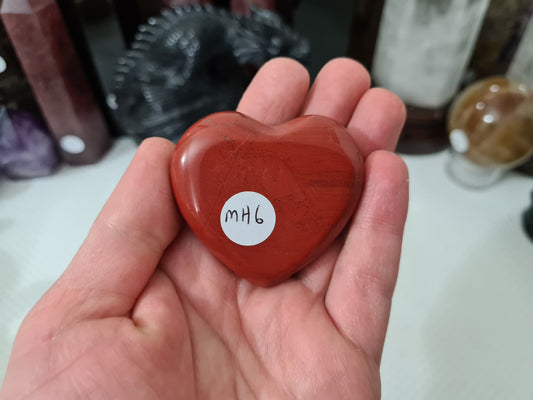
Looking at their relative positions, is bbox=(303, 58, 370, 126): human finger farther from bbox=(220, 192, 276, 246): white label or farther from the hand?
bbox=(220, 192, 276, 246): white label

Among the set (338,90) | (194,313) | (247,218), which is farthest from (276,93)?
(194,313)

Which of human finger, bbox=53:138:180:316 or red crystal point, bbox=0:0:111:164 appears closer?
human finger, bbox=53:138:180:316

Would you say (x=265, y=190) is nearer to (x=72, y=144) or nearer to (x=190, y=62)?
(x=190, y=62)

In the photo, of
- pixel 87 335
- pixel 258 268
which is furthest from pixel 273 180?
pixel 87 335

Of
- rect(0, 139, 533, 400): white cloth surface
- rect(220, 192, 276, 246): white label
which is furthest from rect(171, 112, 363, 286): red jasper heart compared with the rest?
rect(0, 139, 533, 400): white cloth surface

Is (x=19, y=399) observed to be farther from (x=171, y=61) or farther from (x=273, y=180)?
(x=171, y=61)

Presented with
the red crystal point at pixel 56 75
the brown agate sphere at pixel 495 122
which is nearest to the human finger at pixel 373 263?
the brown agate sphere at pixel 495 122

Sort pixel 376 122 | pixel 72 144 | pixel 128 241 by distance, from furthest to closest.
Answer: pixel 72 144
pixel 376 122
pixel 128 241
